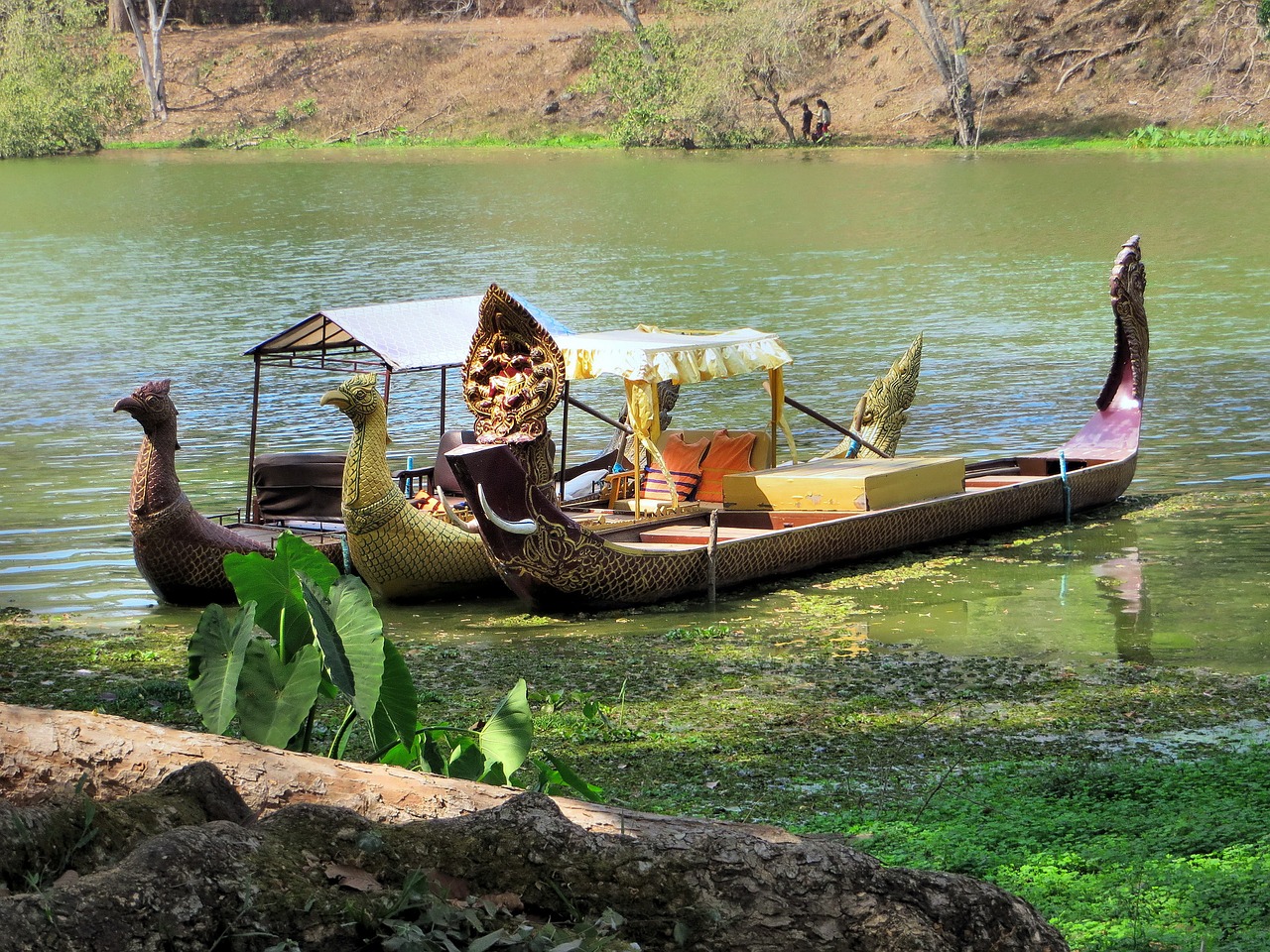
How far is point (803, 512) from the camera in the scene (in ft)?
42.0

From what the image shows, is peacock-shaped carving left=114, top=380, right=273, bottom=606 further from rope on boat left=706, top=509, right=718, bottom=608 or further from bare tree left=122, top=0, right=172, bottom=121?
bare tree left=122, top=0, right=172, bottom=121

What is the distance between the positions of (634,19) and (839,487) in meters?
60.4

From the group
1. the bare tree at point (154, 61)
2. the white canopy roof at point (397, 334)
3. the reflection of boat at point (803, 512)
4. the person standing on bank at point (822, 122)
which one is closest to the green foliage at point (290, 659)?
the reflection of boat at point (803, 512)

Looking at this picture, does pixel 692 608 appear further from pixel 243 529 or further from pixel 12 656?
pixel 12 656

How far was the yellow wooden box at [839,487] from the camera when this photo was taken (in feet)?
41.8

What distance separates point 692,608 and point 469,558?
1582 millimetres

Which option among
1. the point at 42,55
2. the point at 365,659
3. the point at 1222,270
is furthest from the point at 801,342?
the point at 42,55

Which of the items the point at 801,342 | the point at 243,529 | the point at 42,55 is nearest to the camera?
the point at 243,529

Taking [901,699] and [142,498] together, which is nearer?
[901,699]

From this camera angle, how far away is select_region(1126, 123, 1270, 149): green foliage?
169 feet

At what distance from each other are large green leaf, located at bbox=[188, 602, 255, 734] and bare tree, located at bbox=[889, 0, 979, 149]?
53.9 metres

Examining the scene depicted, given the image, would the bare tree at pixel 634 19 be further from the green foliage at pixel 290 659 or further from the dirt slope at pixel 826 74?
the green foliage at pixel 290 659

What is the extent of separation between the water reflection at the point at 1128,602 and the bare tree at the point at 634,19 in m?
56.1

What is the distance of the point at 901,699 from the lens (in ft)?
28.2
